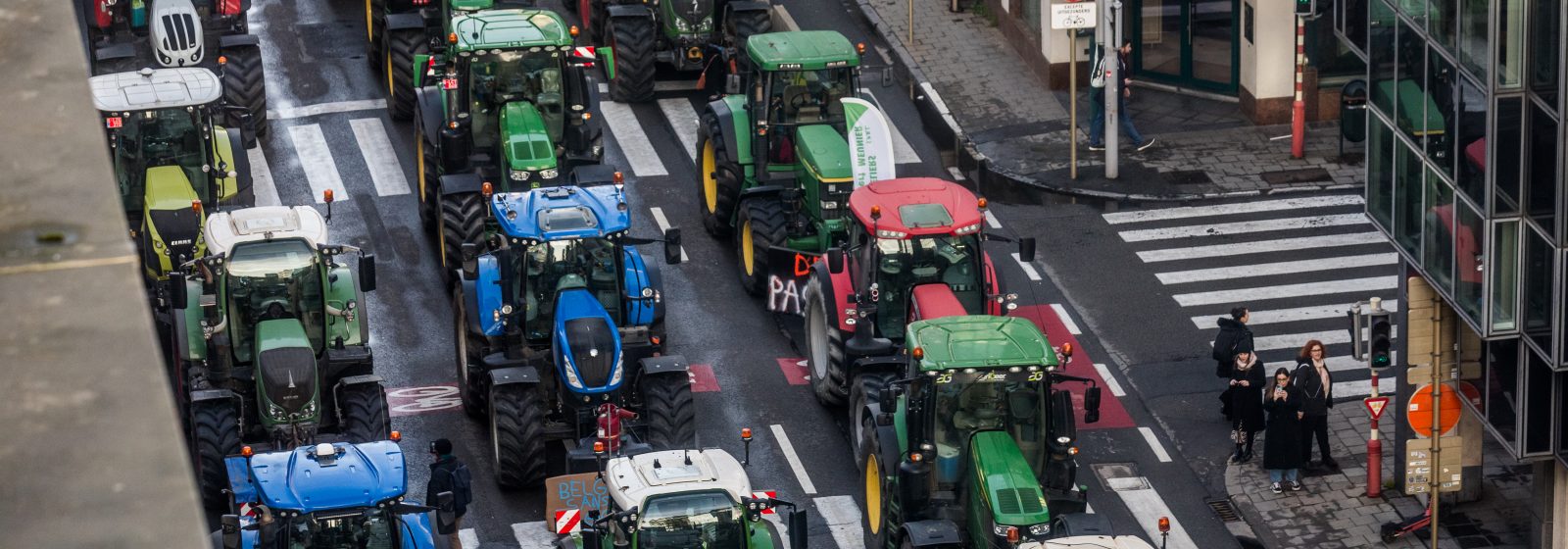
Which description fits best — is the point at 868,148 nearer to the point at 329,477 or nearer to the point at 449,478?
the point at 449,478

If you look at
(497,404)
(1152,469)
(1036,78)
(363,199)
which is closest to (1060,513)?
(1152,469)

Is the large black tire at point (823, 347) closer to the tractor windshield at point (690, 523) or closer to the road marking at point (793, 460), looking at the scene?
the road marking at point (793, 460)

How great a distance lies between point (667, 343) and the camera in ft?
95.3

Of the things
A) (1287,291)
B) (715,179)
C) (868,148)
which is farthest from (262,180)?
(1287,291)

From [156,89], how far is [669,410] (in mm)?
9107

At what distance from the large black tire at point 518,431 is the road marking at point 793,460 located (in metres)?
3.05

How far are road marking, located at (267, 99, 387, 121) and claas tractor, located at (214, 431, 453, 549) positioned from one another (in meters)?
18.3

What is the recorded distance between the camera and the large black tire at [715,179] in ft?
101

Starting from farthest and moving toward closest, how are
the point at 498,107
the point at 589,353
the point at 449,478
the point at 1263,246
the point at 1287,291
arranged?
the point at 1263,246 < the point at 1287,291 < the point at 498,107 < the point at 589,353 < the point at 449,478

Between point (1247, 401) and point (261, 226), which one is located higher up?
point (261, 226)

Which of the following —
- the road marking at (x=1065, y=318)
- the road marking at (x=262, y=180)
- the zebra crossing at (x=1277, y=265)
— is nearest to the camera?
the zebra crossing at (x=1277, y=265)

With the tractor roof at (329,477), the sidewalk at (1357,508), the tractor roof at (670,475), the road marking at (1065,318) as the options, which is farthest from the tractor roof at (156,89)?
the sidewalk at (1357,508)

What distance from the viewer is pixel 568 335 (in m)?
23.5

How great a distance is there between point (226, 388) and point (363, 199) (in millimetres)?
9989
